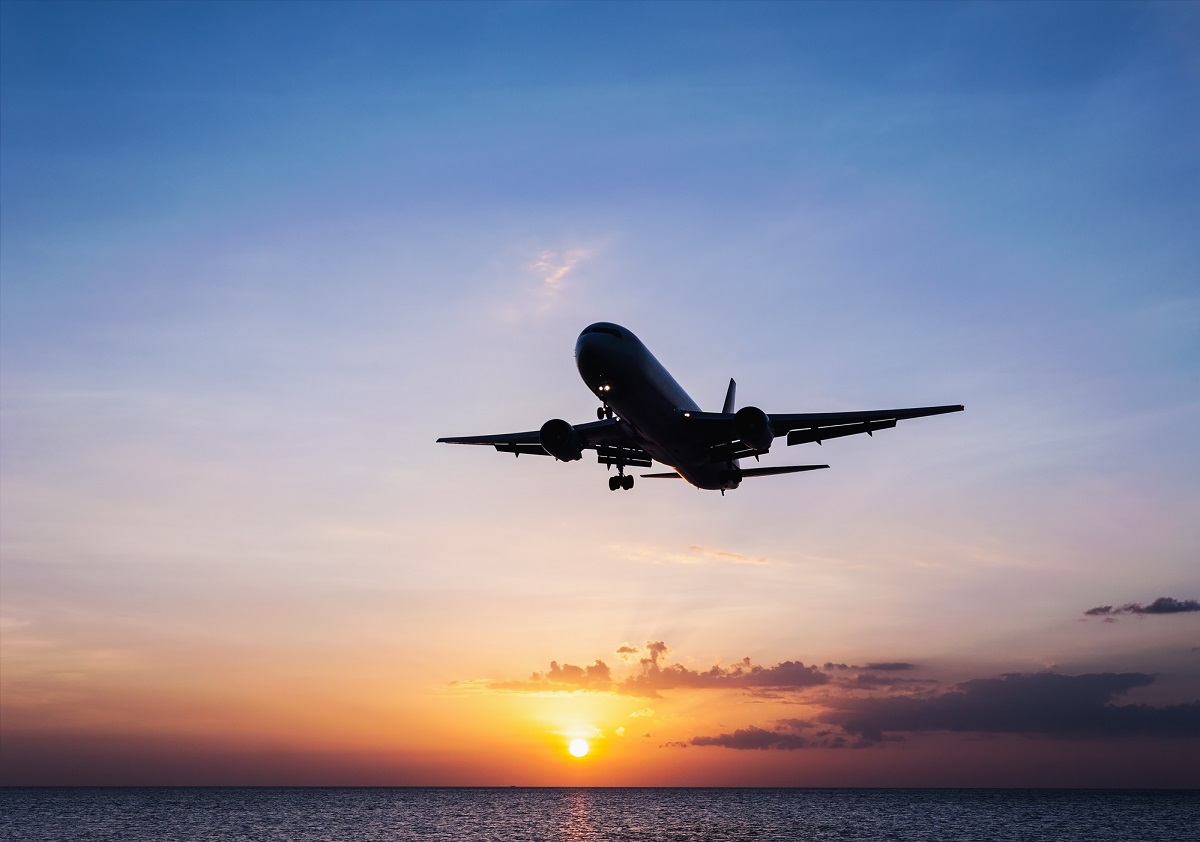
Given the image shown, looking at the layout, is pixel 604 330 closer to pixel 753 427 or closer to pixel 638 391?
pixel 638 391

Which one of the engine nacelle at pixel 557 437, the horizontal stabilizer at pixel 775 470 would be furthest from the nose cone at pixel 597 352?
the horizontal stabilizer at pixel 775 470

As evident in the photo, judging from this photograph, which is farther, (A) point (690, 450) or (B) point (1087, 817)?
(B) point (1087, 817)

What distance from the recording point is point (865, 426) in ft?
191

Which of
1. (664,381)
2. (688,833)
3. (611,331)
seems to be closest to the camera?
(611,331)

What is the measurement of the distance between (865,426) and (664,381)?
13175 mm

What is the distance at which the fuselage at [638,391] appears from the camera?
47969 mm

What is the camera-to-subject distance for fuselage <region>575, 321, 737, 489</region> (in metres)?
48.0

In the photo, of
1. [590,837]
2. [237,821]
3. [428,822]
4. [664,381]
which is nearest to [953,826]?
[590,837]

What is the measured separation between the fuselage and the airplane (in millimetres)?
45

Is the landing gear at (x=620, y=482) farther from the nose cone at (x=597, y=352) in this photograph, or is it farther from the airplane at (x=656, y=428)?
the nose cone at (x=597, y=352)

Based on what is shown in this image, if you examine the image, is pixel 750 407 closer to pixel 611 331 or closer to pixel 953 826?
pixel 611 331

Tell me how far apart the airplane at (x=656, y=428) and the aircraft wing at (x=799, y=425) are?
5cm

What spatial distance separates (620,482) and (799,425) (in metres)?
11.2

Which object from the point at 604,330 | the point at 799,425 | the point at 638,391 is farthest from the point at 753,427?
the point at 604,330
